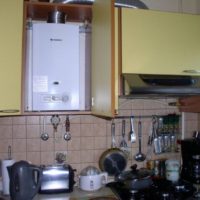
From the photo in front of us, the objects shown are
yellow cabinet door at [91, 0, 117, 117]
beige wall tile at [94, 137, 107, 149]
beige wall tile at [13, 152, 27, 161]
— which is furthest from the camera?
beige wall tile at [94, 137, 107, 149]

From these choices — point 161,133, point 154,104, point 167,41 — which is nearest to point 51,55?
point 167,41

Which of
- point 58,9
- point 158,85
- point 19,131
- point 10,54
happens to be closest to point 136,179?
point 158,85

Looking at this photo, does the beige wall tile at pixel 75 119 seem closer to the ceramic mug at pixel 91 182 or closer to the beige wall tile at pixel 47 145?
the beige wall tile at pixel 47 145

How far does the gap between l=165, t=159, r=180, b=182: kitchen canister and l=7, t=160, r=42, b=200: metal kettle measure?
2.90 ft

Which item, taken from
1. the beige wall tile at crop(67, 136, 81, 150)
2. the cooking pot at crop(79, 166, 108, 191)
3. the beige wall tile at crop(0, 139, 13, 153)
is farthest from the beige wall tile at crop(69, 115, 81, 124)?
the beige wall tile at crop(0, 139, 13, 153)

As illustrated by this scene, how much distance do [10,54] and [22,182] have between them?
68 centimetres

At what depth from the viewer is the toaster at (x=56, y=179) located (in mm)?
1688

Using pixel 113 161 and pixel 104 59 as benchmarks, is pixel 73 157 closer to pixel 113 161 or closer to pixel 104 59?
pixel 113 161

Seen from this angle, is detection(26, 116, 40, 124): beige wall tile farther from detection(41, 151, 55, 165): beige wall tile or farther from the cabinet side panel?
the cabinet side panel

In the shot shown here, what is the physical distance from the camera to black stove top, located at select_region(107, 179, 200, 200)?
61.8 inches

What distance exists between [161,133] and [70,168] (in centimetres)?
71

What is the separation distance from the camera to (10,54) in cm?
148

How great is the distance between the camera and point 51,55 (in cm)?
166

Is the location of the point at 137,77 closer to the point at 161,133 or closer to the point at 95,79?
the point at 95,79
